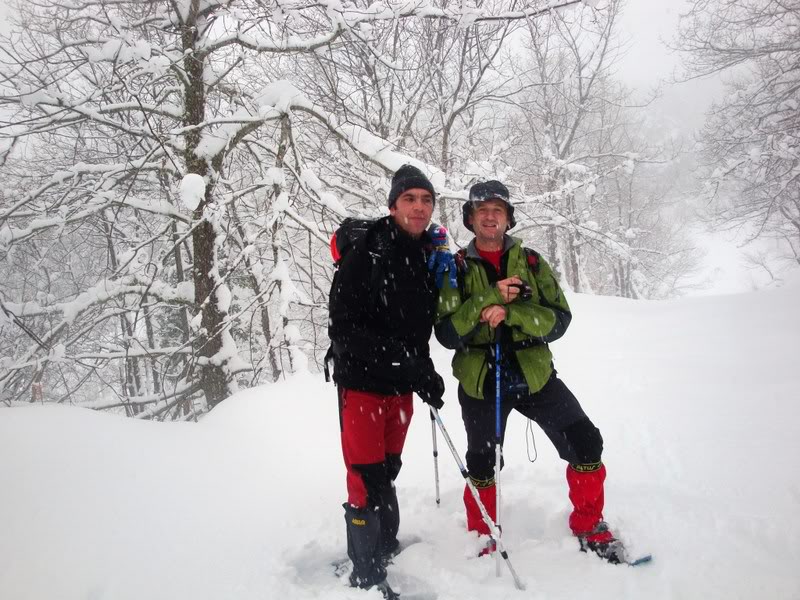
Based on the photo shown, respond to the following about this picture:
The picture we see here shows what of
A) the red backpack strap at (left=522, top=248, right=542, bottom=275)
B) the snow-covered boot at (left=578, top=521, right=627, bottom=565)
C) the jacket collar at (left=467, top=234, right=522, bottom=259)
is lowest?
the snow-covered boot at (left=578, top=521, right=627, bottom=565)

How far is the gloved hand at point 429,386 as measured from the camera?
270 cm

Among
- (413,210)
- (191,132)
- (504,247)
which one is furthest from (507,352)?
(191,132)

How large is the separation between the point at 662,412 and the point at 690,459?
110cm

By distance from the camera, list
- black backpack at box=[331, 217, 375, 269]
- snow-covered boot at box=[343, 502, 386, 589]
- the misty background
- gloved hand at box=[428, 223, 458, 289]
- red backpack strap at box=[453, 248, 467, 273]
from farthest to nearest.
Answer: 1. the misty background
2. red backpack strap at box=[453, 248, 467, 273]
3. gloved hand at box=[428, 223, 458, 289]
4. black backpack at box=[331, 217, 375, 269]
5. snow-covered boot at box=[343, 502, 386, 589]

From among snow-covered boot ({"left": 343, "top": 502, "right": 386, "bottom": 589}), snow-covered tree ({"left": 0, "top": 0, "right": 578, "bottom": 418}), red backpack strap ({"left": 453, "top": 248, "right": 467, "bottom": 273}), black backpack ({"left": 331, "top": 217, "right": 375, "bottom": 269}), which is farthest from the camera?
snow-covered tree ({"left": 0, "top": 0, "right": 578, "bottom": 418})

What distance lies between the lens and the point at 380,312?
105 inches

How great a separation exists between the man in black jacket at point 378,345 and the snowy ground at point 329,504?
45 centimetres

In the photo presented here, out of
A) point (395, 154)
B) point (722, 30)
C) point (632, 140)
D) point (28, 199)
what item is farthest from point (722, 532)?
point (632, 140)

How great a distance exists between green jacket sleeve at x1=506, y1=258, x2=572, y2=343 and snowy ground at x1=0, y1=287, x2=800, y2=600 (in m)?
1.32

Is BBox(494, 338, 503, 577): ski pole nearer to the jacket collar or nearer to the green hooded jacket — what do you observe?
the green hooded jacket

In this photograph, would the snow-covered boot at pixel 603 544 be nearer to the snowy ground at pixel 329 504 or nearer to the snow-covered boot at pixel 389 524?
the snowy ground at pixel 329 504

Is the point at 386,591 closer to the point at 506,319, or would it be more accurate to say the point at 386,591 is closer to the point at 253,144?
the point at 506,319

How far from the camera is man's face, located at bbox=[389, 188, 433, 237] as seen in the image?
8.91 ft

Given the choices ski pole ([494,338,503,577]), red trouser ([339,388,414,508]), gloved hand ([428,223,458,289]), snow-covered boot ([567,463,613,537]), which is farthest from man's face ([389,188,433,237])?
snow-covered boot ([567,463,613,537])
